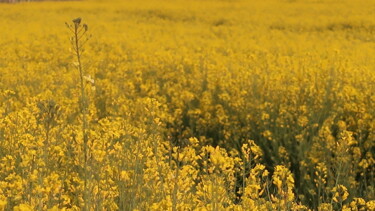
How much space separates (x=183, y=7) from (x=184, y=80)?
43.5ft

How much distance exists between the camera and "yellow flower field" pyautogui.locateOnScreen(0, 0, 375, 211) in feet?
7.47

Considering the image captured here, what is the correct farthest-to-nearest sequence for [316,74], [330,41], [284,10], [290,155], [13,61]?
[284,10] → [330,41] → [13,61] → [316,74] → [290,155]

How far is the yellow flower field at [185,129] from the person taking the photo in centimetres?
228

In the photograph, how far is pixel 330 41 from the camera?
33.3 ft

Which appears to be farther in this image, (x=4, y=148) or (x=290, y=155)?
(x=290, y=155)

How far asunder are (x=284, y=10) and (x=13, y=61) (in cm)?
1114

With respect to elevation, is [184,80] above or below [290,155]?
above

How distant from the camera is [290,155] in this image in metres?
4.65

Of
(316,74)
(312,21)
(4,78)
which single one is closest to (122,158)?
(316,74)

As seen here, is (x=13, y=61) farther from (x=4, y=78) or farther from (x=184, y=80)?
(x=184, y=80)

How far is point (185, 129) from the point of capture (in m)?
5.42

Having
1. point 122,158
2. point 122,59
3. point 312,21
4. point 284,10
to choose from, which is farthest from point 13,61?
point 284,10

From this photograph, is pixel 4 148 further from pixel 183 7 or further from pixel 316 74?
pixel 183 7

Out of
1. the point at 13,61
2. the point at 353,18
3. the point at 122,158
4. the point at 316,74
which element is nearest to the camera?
the point at 122,158
